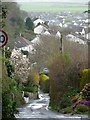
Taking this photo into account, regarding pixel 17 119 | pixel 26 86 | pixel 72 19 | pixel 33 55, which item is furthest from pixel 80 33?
pixel 17 119

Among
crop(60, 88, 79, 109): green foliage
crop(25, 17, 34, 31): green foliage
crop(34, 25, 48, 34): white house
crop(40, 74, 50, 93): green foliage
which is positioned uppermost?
crop(25, 17, 34, 31): green foliage

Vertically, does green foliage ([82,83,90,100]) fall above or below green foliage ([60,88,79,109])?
above

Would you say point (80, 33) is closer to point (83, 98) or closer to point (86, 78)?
point (86, 78)

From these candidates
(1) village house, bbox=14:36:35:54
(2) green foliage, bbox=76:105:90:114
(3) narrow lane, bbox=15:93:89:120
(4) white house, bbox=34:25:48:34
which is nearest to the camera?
(3) narrow lane, bbox=15:93:89:120

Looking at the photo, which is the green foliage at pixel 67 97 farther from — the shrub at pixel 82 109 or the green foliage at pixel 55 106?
the shrub at pixel 82 109

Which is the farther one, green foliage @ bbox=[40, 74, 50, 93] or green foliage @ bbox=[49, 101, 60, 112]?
green foliage @ bbox=[40, 74, 50, 93]

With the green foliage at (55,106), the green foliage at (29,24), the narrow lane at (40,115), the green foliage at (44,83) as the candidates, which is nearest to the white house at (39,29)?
the green foliage at (29,24)

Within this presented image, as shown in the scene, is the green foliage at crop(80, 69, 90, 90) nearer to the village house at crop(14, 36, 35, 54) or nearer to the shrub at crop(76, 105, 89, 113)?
the shrub at crop(76, 105, 89, 113)

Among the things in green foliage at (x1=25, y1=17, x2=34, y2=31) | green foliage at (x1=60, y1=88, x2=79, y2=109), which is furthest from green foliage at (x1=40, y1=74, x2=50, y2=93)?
green foliage at (x1=60, y1=88, x2=79, y2=109)

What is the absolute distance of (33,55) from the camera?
28969 mm

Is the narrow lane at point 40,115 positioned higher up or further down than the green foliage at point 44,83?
higher up

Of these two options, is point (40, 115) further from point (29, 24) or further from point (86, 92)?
point (29, 24)

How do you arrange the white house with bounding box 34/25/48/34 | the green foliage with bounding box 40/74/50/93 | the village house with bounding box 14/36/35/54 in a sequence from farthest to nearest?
the white house with bounding box 34/25/48/34 → the village house with bounding box 14/36/35/54 → the green foliage with bounding box 40/74/50/93

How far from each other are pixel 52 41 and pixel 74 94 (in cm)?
811
